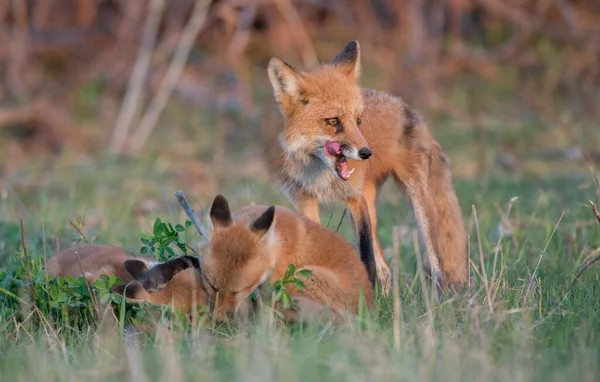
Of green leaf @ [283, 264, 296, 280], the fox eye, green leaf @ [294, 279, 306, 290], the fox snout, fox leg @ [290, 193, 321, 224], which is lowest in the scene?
green leaf @ [294, 279, 306, 290]

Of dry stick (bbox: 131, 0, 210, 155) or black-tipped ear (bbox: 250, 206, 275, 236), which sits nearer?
black-tipped ear (bbox: 250, 206, 275, 236)

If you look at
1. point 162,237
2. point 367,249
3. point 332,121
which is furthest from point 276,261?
point 332,121

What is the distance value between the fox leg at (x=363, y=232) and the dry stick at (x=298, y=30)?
720cm

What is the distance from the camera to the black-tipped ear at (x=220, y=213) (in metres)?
5.24

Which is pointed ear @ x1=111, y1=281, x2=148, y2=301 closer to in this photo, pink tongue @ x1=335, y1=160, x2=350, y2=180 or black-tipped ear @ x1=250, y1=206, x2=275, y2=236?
black-tipped ear @ x1=250, y1=206, x2=275, y2=236

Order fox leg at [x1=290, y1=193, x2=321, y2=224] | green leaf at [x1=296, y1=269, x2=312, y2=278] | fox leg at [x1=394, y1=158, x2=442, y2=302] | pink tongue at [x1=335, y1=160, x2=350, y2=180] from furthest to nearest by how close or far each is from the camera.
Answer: fox leg at [x1=394, y1=158, x2=442, y2=302] < fox leg at [x1=290, y1=193, x2=321, y2=224] < pink tongue at [x1=335, y1=160, x2=350, y2=180] < green leaf at [x1=296, y1=269, x2=312, y2=278]

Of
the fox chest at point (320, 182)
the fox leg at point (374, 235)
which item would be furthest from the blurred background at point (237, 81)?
the fox chest at point (320, 182)

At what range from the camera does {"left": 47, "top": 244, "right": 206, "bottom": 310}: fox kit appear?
17.6 ft

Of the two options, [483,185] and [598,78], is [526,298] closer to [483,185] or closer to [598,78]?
[483,185]

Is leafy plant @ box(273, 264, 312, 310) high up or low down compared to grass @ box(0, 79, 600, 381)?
up

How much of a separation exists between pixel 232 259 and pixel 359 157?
4.82 ft

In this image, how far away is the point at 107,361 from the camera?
181 inches

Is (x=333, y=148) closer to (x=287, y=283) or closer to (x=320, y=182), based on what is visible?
(x=320, y=182)

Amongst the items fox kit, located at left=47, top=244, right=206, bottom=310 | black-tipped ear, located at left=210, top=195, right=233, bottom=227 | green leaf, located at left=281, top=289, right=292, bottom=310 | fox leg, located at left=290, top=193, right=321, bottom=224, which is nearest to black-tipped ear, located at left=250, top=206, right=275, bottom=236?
black-tipped ear, located at left=210, top=195, right=233, bottom=227
